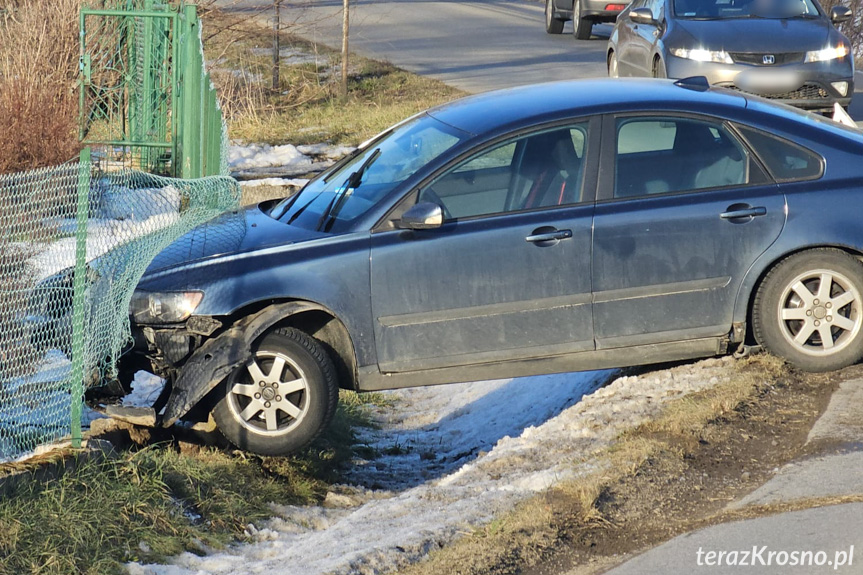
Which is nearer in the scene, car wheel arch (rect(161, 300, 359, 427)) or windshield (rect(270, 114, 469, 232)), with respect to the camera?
car wheel arch (rect(161, 300, 359, 427))

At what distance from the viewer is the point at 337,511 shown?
5.53m

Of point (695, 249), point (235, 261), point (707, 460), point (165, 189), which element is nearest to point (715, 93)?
point (695, 249)

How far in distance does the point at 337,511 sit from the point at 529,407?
2.18 metres

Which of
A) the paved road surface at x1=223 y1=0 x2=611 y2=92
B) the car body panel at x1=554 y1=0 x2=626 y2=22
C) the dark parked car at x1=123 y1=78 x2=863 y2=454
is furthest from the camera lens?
the car body panel at x1=554 y1=0 x2=626 y2=22

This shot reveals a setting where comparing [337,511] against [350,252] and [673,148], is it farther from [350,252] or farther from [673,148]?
[673,148]

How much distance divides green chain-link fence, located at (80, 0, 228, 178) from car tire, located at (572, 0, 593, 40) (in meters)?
9.54

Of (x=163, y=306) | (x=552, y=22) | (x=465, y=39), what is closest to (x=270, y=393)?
(x=163, y=306)

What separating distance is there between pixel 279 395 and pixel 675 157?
2.40 metres

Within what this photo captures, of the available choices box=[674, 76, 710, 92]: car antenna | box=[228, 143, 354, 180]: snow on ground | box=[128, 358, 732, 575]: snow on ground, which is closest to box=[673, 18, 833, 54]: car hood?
box=[228, 143, 354, 180]: snow on ground

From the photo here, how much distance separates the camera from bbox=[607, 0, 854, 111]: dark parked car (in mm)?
11234

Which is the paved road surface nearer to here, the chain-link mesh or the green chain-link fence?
the green chain-link fence

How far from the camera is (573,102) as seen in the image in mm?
5863

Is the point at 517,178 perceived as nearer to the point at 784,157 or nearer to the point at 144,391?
the point at 784,157

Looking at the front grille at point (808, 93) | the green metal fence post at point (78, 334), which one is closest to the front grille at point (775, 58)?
the front grille at point (808, 93)
